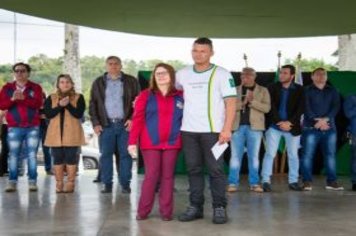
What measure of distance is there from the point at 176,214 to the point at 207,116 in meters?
1.08

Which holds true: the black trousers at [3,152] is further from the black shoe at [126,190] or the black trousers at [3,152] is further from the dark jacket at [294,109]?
the dark jacket at [294,109]

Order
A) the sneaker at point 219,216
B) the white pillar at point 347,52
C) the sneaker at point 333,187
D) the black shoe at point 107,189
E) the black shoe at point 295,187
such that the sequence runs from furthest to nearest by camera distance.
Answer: the white pillar at point 347,52 → the sneaker at point 333,187 → the black shoe at point 295,187 → the black shoe at point 107,189 → the sneaker at point 219,216

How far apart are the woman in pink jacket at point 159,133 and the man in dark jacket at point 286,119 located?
7.12ft

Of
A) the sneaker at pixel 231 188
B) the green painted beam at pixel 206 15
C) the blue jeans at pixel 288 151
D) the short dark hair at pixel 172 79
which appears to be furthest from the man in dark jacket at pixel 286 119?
the short dark hair at pixel 172 79

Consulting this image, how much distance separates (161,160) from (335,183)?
3.13 metres

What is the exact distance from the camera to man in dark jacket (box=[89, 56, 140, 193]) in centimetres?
644

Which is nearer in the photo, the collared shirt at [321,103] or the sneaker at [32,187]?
the sneaker at [32,187]

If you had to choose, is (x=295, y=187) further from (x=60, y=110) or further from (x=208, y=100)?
(x=60, y=110)

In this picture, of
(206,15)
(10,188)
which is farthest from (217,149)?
(10,188)

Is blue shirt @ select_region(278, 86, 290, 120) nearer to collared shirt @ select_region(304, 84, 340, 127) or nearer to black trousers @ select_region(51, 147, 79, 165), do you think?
collared shirt @ select_region(304, 84, 340, 127)

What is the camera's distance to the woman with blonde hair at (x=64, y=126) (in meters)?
6.44

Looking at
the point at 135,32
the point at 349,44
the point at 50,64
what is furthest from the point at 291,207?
the point at 50,64

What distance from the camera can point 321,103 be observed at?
7.00m

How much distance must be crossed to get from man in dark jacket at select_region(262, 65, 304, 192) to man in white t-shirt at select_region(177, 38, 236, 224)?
2055 mm
